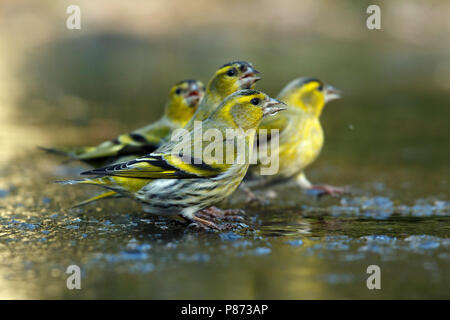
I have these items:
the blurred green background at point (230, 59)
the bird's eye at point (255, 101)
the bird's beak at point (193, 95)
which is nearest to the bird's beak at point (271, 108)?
the bird's eye at point (255, 101)

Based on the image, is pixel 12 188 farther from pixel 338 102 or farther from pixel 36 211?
pixel 338 102

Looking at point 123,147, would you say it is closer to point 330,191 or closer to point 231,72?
point 231,72

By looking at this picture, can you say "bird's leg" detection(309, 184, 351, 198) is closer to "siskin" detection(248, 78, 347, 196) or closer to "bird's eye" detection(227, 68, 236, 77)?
"siskin" detection(248, 78, 347, 196)

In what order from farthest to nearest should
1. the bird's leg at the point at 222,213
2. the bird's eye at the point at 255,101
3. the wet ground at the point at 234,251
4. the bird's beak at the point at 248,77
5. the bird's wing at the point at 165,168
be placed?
the bird's beak at the point at 248,77
the bird's leg at the point at 222,213
the bird's eye at the point at 255,101
the bird's wing at the point at 165,168
the wet ground at the point at 234,251

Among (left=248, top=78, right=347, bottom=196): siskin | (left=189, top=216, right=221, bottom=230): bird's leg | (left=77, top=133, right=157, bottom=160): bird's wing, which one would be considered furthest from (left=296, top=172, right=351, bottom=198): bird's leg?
(left=189, top=216, right=221, bottom=230): bird's leg

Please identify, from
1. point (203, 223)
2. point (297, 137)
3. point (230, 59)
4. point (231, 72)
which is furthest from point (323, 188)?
point (230, 59)

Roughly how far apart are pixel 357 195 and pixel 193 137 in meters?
2.27

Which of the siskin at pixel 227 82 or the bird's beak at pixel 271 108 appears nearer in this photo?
the bird's beak at pixel 271 108

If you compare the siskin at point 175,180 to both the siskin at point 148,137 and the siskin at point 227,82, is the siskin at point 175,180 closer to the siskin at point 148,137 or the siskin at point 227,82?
the siskin at point 227,82

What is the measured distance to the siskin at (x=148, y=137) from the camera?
6633mm

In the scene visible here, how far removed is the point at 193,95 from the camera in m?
7.09

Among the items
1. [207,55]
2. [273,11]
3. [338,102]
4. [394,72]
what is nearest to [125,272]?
[338,102]

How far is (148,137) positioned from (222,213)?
1409 millimetres

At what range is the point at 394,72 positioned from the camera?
606 inches
